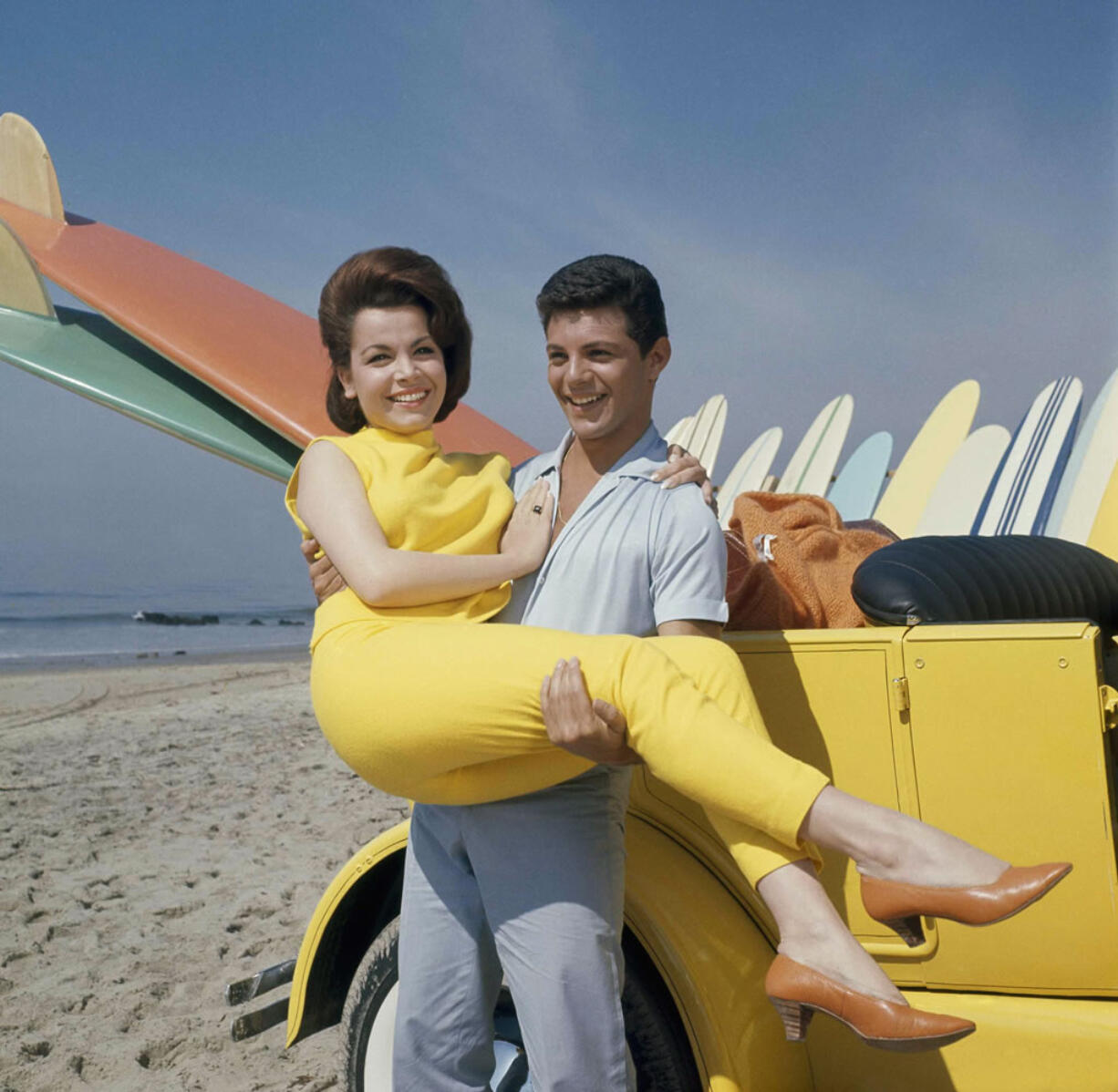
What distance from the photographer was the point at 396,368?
6.55 ft

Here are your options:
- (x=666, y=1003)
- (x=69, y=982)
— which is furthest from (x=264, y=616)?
(x=666, y=1003)

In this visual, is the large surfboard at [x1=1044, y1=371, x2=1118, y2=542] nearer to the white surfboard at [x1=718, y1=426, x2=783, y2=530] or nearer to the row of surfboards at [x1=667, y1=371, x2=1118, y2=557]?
the row of surfboards at [x1=667, y1=371, x2=1118, y2=557]

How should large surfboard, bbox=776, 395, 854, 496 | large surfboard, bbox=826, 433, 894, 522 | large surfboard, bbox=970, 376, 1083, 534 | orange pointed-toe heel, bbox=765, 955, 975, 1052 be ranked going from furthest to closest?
large surfboard, bbox=776, 395, 854, 496, large surfboard, bbox=826, 433, 894, 522, large surfboard, bbox=970, 376, 1083, 534, orange pointed-toe heel, bbox=765, 955, 975, 1052

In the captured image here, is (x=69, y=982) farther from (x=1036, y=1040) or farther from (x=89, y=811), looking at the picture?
(x=1036, y=1040)

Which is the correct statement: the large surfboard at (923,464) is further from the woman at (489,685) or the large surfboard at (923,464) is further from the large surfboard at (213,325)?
the woman at (489,685)

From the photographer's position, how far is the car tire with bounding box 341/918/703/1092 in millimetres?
1923

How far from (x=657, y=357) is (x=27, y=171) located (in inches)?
202

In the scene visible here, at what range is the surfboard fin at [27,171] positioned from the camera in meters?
5.51

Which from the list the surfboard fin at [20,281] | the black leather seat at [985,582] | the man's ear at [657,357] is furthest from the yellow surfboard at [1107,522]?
the surfboard fin at [20,281]

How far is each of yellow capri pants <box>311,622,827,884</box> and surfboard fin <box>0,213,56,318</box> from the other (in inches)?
137

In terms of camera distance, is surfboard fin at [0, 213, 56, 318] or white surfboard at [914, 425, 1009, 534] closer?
white surfboard at [914, 425, 1009, 534]

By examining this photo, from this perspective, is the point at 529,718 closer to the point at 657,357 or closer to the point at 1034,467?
the point at 657,357

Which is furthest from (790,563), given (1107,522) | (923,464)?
(923,464)

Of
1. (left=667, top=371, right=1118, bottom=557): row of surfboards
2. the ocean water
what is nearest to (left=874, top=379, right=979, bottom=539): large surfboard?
(left=667, top=371, right=1118, bottom=557): row of surfboards
